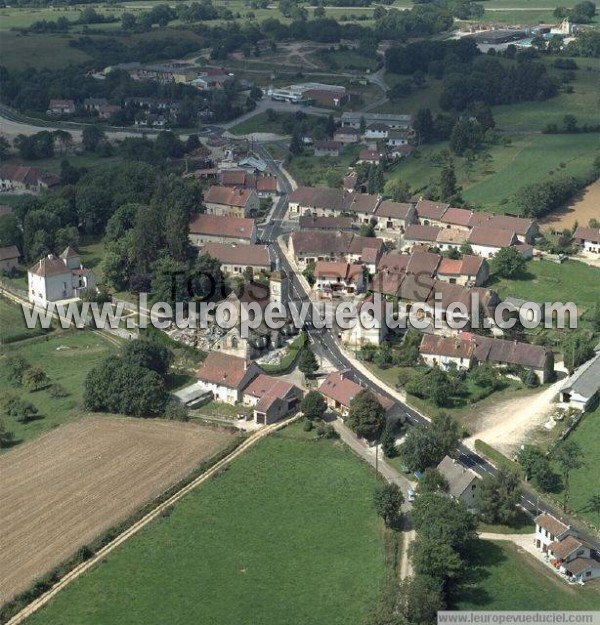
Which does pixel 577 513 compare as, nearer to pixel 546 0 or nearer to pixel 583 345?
pixel 583 345

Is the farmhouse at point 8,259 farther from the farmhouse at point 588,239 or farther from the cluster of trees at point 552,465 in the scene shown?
the cluster of trees at point 552,465

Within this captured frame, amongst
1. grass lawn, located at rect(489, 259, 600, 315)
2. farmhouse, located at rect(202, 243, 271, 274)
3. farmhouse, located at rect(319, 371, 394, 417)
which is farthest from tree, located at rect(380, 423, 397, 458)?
farmhouse, located at rect(202, 243, 271, 274)

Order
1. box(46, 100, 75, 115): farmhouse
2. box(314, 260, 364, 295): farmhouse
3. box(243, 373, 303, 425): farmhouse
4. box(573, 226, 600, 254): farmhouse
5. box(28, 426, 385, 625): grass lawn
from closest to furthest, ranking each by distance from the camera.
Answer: box(28, 426, 385, 625): grass lawn < box(243, 373, 303, 425): farmhouse < box(314, 260, 364, 295): farmhouse < box(573, 226, 600, 254): farmhouse < box(46, 100, 75, 115): farmhouse

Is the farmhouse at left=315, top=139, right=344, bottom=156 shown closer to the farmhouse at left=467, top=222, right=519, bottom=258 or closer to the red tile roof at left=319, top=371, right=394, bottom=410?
the farmhouse at left=467, top=222, right=519, bottom=258

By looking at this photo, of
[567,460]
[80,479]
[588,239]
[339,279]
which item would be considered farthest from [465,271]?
[80,479]

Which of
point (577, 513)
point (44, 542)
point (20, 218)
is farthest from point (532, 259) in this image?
point (44, 542)

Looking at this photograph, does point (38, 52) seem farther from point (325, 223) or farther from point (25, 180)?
point (325, 223)
